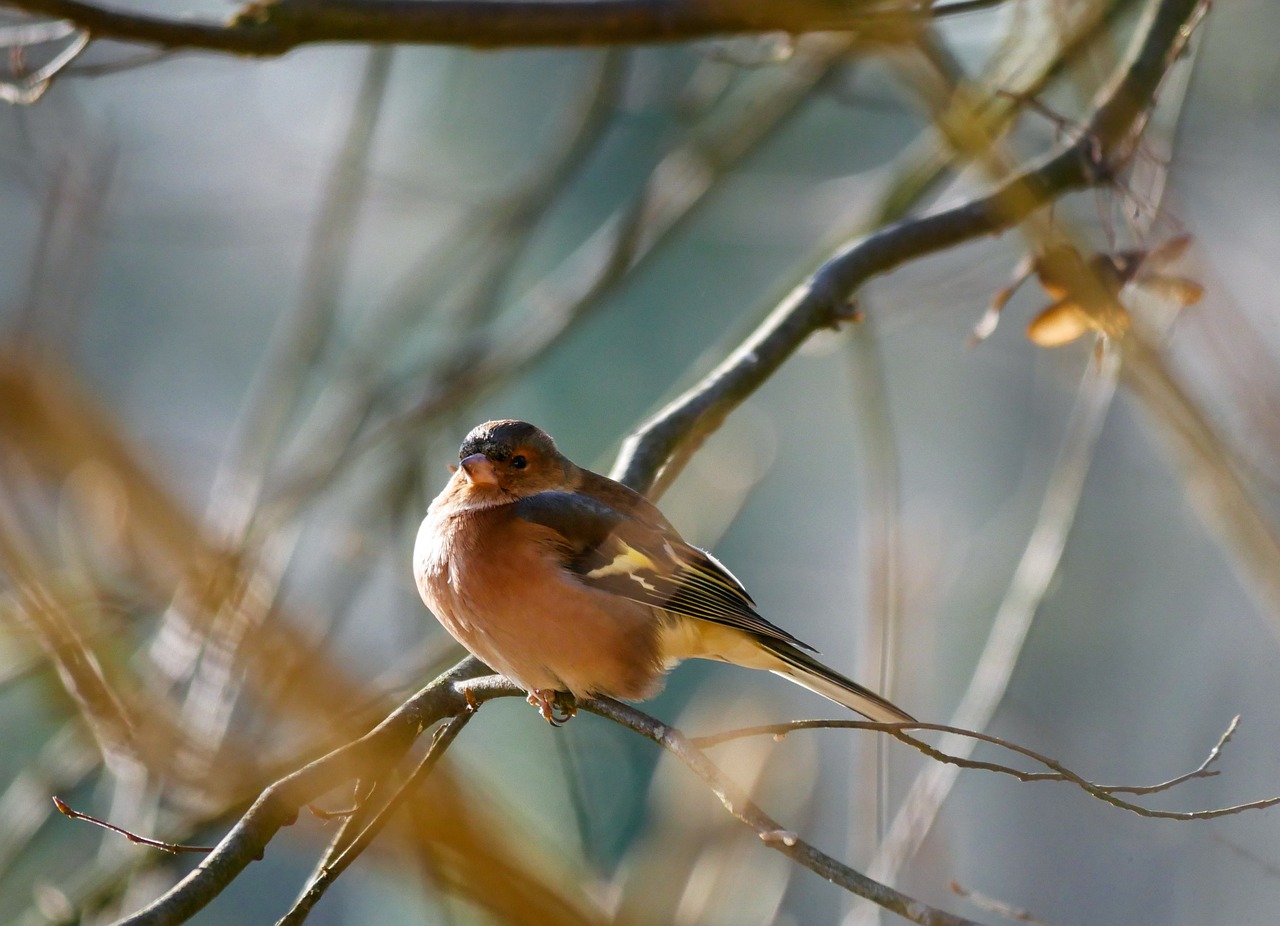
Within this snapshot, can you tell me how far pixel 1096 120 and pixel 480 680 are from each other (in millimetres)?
2459

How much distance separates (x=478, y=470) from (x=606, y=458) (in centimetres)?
131

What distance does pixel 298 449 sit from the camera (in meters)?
4.70

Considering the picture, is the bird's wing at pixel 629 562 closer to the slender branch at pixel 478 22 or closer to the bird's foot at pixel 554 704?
the bird's foot at pixel 554 704

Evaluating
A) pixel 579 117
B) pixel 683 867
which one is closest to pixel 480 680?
pixel 683 867

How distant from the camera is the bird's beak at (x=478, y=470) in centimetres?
353

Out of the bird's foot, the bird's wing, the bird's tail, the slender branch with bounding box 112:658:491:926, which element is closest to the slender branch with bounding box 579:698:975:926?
the slender branch with bounding box 112:658:491:926

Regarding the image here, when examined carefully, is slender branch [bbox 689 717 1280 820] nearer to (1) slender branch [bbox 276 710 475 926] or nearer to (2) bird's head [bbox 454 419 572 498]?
(1) slender branch [bbox 276 710 475 926]

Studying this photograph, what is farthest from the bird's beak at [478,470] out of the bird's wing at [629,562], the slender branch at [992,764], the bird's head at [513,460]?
the slender branch at [992,764]

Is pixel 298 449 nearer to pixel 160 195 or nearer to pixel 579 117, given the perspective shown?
pixel 579 117

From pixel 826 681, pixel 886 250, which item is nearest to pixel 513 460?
pixel 826 681

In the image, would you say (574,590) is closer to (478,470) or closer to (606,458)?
(478,470)

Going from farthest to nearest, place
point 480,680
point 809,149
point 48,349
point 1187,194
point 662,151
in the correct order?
point 809,149
point 662,151
point 1187,194
point 480,680
point 48,349

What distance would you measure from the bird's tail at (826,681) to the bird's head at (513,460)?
2.65ft

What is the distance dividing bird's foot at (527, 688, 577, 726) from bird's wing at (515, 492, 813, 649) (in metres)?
0.33
